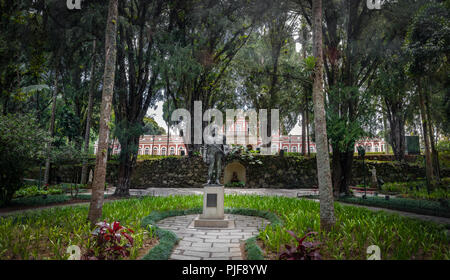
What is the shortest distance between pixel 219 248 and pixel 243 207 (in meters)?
3.70

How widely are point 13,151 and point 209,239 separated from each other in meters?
8.09

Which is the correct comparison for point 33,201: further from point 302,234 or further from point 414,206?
point 414,206

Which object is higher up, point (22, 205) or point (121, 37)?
point (121, 37)

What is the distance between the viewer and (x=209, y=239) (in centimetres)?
463

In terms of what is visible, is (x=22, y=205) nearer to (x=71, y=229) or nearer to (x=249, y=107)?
(x=71, y=229)

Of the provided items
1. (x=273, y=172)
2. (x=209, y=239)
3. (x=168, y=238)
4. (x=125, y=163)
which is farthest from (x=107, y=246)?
(x=273, y=172)

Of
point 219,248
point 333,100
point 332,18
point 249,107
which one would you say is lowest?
point 219,248

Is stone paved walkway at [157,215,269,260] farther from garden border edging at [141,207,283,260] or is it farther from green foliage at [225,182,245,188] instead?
green foliage at [225,182,245,188]

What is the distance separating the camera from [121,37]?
10398 mm

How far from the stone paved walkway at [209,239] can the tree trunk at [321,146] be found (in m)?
1.42

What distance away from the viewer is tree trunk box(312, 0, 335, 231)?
452 cm
